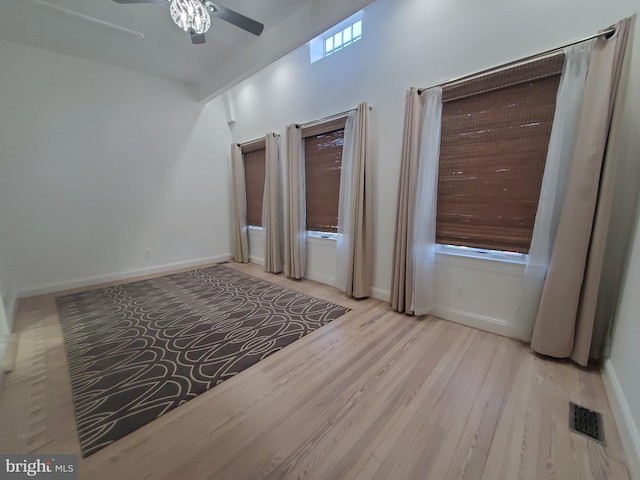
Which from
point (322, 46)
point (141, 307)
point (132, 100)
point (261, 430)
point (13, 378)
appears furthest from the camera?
point (132, 100)

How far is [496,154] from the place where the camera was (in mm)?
2133

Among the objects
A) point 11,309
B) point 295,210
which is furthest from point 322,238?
point 11,309

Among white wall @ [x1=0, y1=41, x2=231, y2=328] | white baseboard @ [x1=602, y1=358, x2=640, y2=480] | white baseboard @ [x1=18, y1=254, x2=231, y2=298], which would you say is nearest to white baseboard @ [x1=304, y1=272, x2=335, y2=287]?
white baseboard @ [x1=18, y1=254, x2=231, y2=298]

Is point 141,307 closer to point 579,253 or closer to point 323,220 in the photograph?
point 323,220

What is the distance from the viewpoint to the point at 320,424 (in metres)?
1.37

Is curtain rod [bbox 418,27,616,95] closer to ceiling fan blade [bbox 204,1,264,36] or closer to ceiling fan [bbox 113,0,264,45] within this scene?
ceiling fan blade [bbox 204,1,264,36]

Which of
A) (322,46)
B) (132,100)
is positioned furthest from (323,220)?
(132,100)

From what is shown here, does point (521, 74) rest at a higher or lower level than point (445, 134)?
Answer: higher

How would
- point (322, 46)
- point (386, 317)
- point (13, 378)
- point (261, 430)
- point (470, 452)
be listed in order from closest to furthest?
point (470, 452), point (261, 430), point (13, 378), point (386, 317), point (322, 46)

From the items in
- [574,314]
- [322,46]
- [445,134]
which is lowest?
[574,314]

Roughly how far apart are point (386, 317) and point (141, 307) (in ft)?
9.24

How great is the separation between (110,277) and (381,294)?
4.12 metres

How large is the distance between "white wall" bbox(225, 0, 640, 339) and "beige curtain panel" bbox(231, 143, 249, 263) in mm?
1702

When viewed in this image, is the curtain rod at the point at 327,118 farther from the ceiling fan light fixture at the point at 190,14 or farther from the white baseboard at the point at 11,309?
the white baseboard at the point at 11,309
